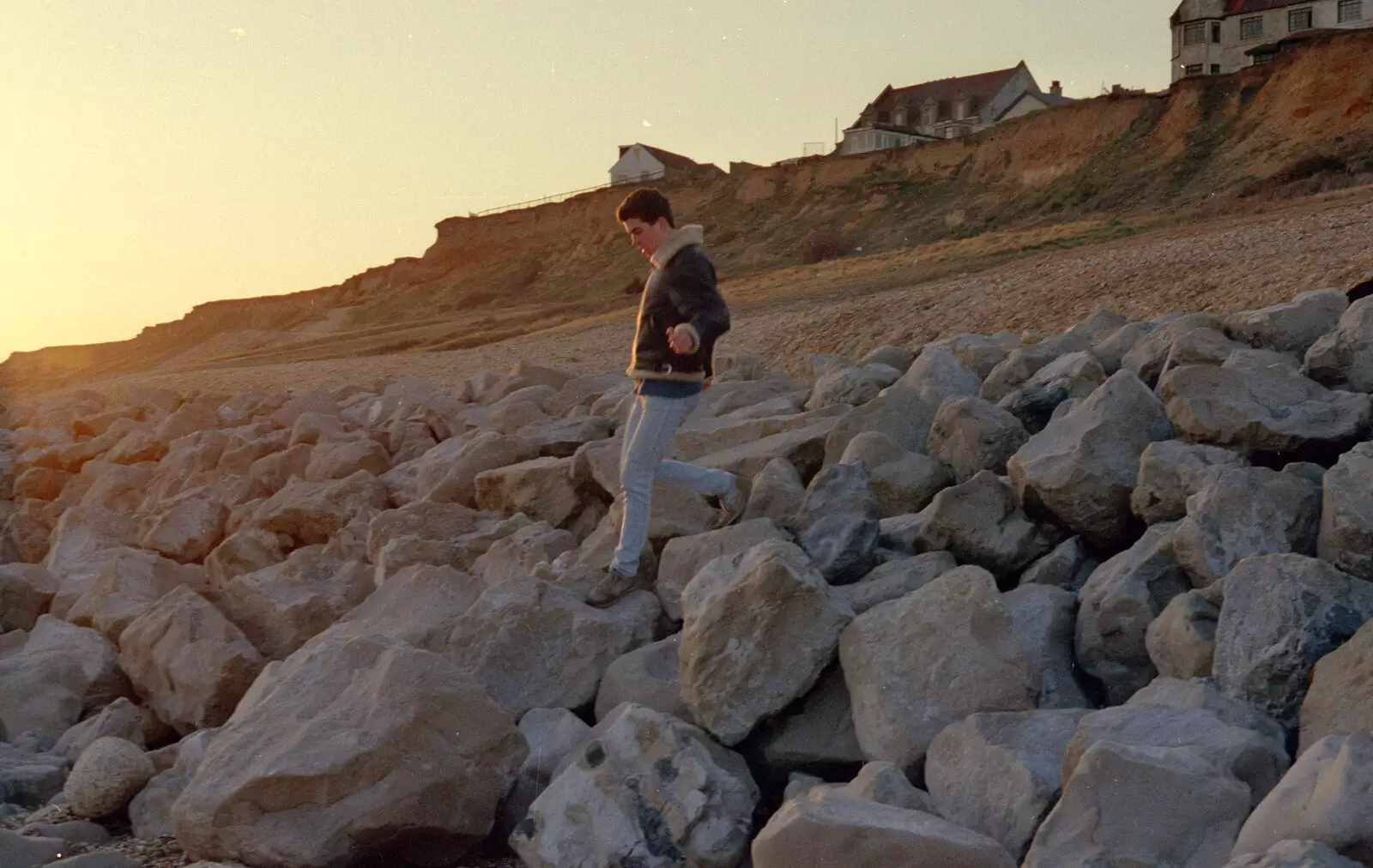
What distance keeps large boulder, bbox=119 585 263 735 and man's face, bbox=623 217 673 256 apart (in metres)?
2.22

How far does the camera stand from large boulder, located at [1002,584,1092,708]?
403 centimetres

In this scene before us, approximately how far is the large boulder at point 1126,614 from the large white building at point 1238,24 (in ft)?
145

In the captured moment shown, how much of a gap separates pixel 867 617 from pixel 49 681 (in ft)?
11.7

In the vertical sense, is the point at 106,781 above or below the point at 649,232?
below

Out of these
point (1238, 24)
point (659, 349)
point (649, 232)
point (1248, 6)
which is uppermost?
point (1248, 6)

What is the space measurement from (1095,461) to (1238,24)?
46351 mm

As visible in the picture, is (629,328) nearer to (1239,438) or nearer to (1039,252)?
(1039,252)

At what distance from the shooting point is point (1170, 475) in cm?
455

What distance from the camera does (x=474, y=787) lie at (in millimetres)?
3898

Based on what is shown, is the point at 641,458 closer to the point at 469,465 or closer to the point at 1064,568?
Result: the point at 1064,568

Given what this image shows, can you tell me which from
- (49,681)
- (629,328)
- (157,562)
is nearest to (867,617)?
(49,681)

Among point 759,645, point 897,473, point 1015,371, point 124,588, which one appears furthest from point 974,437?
point 124,588

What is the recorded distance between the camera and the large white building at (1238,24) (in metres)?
44.6

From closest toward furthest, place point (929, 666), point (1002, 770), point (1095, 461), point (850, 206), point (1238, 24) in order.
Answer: point (1002, 770) → point (929, 666) → point (1095, 461) → point (850, 206) → point (1238, 24)
